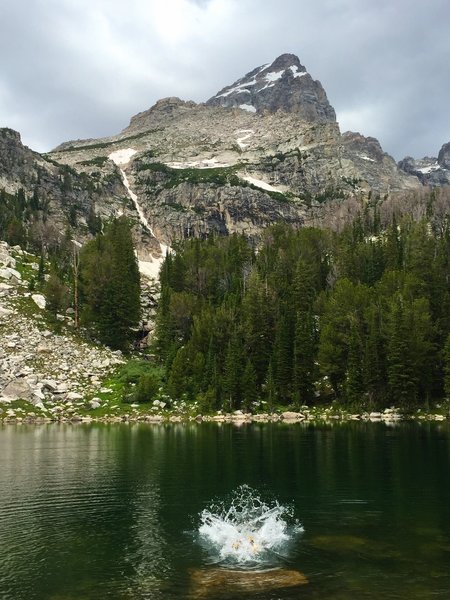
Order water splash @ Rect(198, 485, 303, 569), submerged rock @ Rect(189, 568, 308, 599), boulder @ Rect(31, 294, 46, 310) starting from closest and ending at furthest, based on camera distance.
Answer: submerged rock @ Rect(189, 568, 308, 599) < water splash @ Rect(198, 485, 303, 569) < boulder @ Rect(31, 294, 46, 310)

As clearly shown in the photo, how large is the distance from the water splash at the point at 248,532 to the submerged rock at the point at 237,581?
1.05m

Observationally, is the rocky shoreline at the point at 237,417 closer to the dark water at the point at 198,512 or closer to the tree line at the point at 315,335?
the tree line at the point at 315,335

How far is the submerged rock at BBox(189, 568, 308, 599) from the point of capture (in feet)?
57.1

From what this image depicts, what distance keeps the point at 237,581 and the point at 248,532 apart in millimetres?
5764

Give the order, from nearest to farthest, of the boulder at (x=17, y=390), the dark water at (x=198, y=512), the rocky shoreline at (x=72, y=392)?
the dark water at (x=198, y=512)
the rocky shoreline at (x=72, y=392)
the boulder at (x=17, y=390)

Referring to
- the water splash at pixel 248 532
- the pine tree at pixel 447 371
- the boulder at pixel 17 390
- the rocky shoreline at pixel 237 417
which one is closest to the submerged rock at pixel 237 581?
the water splash at pixel 248 532

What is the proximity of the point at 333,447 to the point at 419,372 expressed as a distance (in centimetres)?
4752

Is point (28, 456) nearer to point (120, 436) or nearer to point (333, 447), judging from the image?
point (120, 436)

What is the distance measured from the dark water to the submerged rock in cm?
10

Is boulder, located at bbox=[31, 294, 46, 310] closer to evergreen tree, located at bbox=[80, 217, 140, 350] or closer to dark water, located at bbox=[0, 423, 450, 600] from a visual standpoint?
evergreen tree, located at bbox=[80, 217, 140, 350]

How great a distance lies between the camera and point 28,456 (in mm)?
48375

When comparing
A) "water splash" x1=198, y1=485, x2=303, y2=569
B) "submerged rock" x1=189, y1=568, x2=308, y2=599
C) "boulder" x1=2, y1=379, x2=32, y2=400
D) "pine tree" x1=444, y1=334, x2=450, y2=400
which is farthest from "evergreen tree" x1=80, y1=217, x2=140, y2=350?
"submerged rock" x1=189, y1=568, x2=308, y2=599

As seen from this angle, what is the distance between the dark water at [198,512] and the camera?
1822cm

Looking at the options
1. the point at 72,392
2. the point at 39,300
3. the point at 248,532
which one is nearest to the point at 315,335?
the point at 72,392
